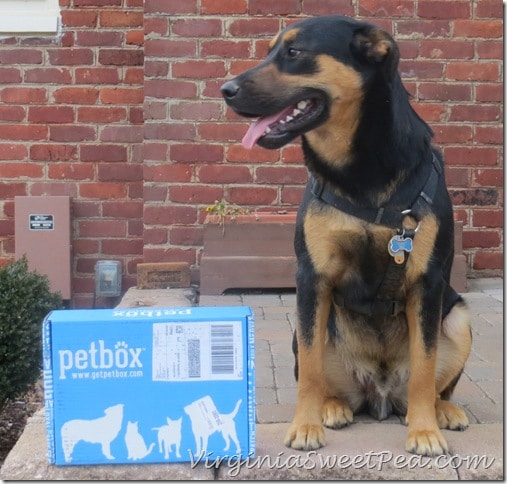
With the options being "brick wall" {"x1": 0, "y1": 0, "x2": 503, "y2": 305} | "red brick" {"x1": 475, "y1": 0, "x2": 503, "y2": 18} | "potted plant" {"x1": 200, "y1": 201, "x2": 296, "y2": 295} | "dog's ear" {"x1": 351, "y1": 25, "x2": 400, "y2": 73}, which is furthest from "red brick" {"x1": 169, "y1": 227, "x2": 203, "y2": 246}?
"dog's ear" {"x1": 351, "y1": 25, "x2": 400, "y2": 73}

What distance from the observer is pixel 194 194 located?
5.57m

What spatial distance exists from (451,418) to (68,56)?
4.21m

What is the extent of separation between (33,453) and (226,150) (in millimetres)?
3322

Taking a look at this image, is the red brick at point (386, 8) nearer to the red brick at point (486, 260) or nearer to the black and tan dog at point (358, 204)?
the red brick at point (486, 260)

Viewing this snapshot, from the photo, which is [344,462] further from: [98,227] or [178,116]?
[98,227]

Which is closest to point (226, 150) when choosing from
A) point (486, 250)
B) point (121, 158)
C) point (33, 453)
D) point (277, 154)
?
point (277, 154)

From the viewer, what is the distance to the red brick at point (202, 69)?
5484 millimetres

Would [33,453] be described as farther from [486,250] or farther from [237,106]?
[486,250]

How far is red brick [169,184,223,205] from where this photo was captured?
5.55 meters

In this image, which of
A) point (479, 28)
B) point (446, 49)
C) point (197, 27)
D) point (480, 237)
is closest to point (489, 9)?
point (479, 28)

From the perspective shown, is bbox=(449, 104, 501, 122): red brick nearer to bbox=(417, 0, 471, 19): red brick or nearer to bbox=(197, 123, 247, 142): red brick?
bbox=(417, 0, 471, 19): red brick

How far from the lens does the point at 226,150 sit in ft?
18.2

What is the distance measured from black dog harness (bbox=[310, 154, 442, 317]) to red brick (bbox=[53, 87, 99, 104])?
3.47m

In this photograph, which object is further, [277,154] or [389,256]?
[277,154]
